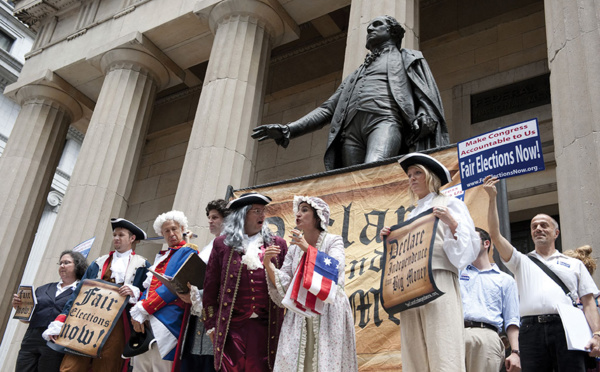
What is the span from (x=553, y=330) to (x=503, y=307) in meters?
0.41

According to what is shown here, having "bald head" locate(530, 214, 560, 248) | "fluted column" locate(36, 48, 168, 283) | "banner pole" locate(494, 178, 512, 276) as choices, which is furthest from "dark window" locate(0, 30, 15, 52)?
"bald head" locate(530, 214, 560, 248)

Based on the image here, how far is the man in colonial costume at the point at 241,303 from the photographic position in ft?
16.0

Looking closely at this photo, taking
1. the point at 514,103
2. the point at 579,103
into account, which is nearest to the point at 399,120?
the point at 579,103

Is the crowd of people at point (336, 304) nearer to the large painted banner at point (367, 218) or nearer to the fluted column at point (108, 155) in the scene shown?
the large painted banner at point (367, 218)

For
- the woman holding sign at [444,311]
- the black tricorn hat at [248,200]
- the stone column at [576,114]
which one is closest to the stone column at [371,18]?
the stone column at [576,114]

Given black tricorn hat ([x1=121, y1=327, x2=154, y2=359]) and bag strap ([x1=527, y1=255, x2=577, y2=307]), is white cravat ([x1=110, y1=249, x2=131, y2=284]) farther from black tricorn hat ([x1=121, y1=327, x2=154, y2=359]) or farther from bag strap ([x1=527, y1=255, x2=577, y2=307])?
bag strap ([x1=527, y1=255, x2=577, y2=307])

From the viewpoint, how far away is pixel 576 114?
304 inches

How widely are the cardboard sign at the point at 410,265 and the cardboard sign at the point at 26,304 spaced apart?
4.71 meters

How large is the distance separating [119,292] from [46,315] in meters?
1.39

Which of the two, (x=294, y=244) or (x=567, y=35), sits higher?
(x=567, y=35)

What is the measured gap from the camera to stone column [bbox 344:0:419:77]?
10828mm

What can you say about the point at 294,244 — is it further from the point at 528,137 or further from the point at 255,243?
the point at 528,137

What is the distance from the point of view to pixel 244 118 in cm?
1277

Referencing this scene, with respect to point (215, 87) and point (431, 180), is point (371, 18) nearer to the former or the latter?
point (215, 87)
